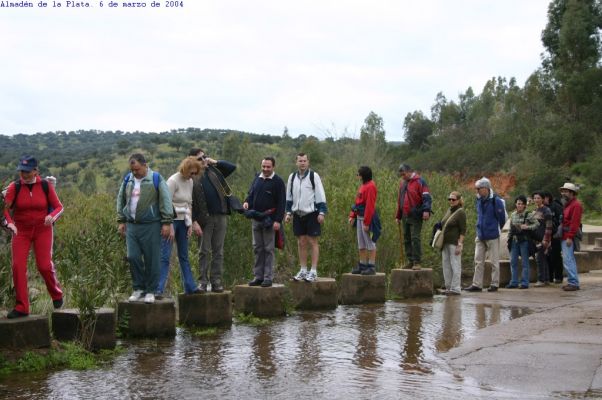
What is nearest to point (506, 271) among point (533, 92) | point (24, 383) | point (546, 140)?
point (24, 383)

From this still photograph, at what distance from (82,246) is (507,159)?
55961mm

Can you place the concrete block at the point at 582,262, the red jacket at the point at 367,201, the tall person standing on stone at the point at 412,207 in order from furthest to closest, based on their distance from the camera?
1. the concrete block at the point at 582,262
2. the tall person standing on stone at the point at 412,207
3. the red jacket at the point at 367,201

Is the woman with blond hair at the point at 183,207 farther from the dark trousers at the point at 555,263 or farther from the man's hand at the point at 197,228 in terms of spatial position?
the dark trousers at the point at 555,263

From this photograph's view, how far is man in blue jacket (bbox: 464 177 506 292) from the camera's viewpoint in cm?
1456

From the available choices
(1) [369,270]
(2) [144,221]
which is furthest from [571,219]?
(2) [144,221]

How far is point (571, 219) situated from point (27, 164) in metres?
9.70

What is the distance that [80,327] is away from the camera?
8180 millimetres

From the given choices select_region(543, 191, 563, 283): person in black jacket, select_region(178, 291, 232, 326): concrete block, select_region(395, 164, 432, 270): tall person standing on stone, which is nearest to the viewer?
select_region(178, 291, 232, 326): concrete block

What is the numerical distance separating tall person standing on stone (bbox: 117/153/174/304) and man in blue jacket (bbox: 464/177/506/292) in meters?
6.83

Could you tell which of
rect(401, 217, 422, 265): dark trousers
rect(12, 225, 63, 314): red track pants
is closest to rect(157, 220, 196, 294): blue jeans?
rect(12, 225, 63, 314): red track pants

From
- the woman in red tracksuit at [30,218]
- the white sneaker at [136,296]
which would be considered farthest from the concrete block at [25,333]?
the white sneaker at [136,296]

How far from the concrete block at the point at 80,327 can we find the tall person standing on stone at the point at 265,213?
302cm

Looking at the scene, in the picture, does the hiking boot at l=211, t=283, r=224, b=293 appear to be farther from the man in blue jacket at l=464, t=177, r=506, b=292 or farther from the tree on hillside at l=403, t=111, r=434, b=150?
the tree on hillside at l=403, t=111, r=434, b=150

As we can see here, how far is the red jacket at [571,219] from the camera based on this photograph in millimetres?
14672
